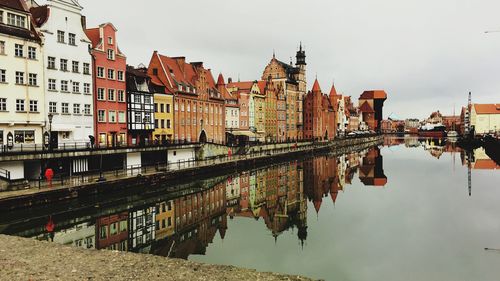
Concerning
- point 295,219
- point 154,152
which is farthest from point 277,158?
point 295,219

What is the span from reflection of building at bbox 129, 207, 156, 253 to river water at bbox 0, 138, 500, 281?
61 mm

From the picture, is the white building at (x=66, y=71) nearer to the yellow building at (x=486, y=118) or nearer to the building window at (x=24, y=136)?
the building window at (x=24, y=136)

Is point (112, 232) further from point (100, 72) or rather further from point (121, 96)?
point (121, 96)

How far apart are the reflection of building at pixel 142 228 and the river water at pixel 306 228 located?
0.20 feet

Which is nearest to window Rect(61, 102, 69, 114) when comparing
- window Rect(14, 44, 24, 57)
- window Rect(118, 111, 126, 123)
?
window Rect(14, 44, 24, 57)

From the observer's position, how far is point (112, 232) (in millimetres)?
22984

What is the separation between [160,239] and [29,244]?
744 centimetres

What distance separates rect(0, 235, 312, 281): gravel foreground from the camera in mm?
12336

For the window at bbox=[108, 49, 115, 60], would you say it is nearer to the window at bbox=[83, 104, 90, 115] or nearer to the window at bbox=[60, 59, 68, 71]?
the window at bbox=[60, 59, 68, 71]

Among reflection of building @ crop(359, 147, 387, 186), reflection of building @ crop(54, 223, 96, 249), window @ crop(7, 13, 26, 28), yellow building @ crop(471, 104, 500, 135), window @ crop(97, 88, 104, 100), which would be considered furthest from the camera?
yellow building @ crop(471, 104, 500, 135)

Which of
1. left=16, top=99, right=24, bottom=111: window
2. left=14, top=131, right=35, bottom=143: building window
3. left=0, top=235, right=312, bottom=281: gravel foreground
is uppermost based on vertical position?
left=16, top=99, right=24, bottom=111: window

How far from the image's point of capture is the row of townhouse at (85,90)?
107ft

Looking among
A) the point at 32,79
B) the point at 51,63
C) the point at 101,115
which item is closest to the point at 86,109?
the point at 101,115

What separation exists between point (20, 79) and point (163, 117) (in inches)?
808
